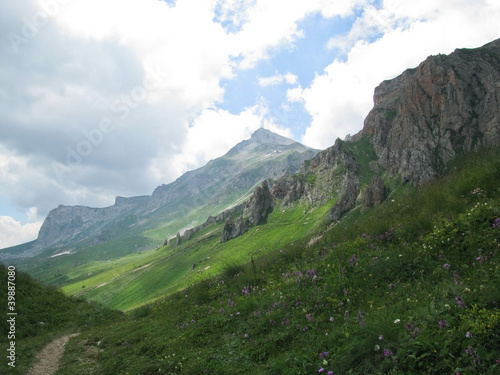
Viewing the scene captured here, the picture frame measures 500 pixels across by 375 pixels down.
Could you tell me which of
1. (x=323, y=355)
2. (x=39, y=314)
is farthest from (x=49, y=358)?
(x=323, y=355)

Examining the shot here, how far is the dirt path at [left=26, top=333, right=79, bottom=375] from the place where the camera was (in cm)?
1102

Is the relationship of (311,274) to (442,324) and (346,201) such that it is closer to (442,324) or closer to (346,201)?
(442,324)

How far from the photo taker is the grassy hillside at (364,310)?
502 cm

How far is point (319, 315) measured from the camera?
26.0 feet

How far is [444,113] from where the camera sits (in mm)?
164250

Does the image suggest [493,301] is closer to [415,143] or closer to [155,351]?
[155,351]

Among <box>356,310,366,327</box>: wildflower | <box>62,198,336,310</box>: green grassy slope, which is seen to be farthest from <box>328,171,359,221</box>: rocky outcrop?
<box>356,310,366,327</box>: wildflower

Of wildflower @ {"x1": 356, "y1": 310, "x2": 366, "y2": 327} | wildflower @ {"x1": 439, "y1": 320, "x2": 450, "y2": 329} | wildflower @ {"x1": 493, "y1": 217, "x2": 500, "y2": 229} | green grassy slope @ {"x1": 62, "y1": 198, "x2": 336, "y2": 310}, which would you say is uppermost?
wildflower @ {"x1": 493, "y1": 217, "x2": 500, "y2": 229}

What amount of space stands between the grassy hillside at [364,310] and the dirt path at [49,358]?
0.53 metres

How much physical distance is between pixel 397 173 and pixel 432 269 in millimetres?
→ 182575

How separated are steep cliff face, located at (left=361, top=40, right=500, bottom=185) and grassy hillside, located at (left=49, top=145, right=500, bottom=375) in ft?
495

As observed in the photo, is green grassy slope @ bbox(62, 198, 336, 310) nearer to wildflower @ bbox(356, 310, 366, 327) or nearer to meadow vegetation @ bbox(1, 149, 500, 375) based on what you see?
meadow vegetation @ bbox(1, 149, 500, 375)

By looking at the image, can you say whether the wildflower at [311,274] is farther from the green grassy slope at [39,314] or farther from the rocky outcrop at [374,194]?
the rocky outcrop at [374,194]

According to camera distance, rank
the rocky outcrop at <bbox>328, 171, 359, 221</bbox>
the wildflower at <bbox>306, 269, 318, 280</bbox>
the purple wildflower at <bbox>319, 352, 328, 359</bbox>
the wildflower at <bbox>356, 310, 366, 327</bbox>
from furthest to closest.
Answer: the rocky outcrop at <bbox>328, 171, 359, 221</bbox>, the wildflower at <bbox>306, 269, 318, 280</bbox>, the wildflower at <bbox>356, 310, 366, 327</bbox>, the purple wildflower at <bbox>319, 352, 328, 359</bbox>
